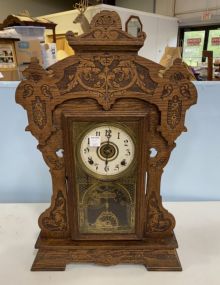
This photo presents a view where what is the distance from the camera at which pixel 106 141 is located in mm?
590

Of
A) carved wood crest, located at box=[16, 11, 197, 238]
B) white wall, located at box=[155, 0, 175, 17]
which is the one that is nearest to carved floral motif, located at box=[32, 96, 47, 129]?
carved wood crest, located at box=[16, 11, 197, 238]

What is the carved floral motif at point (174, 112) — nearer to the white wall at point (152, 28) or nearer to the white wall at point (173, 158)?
the white wall at point (173, 158)

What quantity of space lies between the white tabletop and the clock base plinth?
18mm

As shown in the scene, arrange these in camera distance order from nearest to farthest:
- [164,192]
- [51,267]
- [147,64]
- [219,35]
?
[147,64] < [51,267] < [164,192] < [219,35]

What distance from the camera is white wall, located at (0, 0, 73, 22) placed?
13.2 feet

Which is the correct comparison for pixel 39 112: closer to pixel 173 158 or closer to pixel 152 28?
pixel 173 158

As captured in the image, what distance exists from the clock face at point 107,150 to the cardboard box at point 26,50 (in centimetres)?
56

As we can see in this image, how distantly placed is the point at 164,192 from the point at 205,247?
29 centimetres

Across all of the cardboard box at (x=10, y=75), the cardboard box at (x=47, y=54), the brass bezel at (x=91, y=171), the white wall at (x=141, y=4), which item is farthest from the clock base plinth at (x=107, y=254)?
the white wall at (x=141, y=4)

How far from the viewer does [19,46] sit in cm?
101

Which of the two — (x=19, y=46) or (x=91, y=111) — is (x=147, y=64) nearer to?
(x=91, y=111)

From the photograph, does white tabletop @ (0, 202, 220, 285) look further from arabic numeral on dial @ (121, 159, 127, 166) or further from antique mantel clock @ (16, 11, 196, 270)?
arabic numeral on dial @ (121, 159, 127, 166)

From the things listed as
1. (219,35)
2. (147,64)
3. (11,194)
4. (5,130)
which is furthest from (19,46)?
(219,35)

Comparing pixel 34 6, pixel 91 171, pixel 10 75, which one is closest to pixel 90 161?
pixel 91 171
